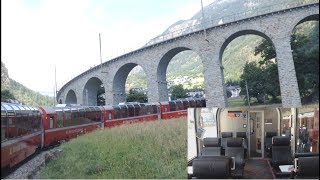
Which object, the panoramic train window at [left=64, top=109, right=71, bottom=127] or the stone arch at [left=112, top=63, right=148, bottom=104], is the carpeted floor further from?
the stone arch at [left=112, top=63, right=148, bottom=104]

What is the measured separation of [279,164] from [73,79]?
83.9 meters

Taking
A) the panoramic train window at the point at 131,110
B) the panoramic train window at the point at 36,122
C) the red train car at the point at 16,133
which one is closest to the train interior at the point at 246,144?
the red train car at the point at 16,133

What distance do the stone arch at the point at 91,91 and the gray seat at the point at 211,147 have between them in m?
72.4

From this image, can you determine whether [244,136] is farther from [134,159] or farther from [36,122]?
[36,122]

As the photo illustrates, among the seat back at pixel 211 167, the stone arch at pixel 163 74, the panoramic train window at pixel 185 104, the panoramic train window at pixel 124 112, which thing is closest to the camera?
the seat back at pixel 211 167

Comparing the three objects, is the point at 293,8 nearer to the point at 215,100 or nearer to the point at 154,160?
the point at 215,100

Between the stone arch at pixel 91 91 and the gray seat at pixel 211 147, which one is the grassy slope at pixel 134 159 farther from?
the stone arch at pixel 91 91

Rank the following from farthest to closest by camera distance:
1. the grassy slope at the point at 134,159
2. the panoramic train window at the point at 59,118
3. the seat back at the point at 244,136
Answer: the panoramic train window at the point at 59,118
the grassy slope at the point at 134,159
the seat back at the point at 244,136

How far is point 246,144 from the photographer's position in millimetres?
9867

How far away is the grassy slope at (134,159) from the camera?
12.2m

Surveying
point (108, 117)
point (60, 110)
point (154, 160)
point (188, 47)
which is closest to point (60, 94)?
point (188, 47)

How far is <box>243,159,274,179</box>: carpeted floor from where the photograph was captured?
870 cm

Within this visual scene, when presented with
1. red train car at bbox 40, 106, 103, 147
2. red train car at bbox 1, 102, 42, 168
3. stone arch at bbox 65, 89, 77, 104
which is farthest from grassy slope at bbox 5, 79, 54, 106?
red train car at bbox 1, 102, 42, 168

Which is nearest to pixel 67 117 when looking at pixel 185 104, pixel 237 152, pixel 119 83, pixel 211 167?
pixel 185 104
